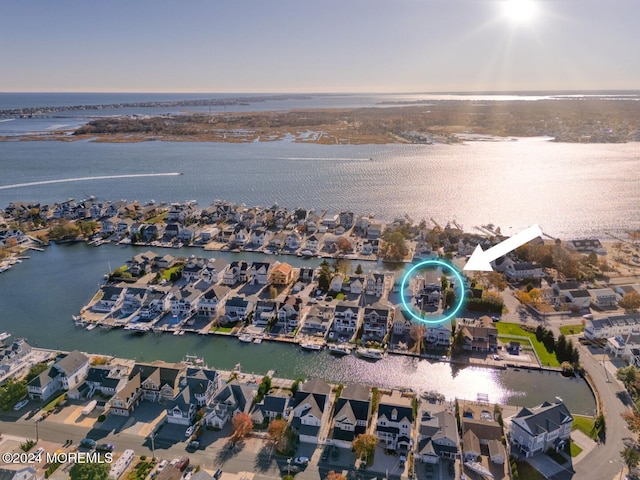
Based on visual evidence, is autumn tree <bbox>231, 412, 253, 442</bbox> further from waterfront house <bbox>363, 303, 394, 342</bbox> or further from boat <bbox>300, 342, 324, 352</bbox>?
waterfront house <bbox>363, 303, 394, 342</bbox>

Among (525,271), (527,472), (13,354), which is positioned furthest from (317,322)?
(525,271)

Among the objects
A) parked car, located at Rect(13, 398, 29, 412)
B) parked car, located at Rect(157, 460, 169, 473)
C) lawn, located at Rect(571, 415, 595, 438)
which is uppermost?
lawn, located at Rect(571, 415, 595, 438)

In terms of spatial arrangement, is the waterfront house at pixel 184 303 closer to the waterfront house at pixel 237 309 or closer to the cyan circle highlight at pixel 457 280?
the waterfront house at pixel 237 309

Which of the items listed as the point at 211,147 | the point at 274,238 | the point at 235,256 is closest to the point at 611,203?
the point at 274,238

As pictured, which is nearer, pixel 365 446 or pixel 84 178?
pixel 365 446

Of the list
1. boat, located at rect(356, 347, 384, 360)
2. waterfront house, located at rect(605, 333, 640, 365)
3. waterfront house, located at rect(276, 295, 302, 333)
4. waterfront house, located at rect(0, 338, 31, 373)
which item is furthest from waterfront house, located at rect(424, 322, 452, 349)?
waterfront house, located at rect(0, 338, 31, 373)

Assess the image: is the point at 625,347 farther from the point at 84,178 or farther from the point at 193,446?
the point at 84,178
